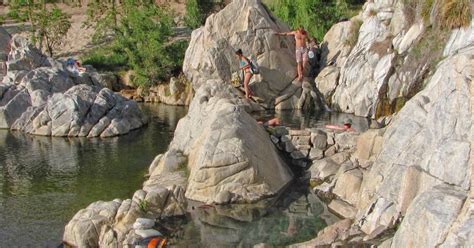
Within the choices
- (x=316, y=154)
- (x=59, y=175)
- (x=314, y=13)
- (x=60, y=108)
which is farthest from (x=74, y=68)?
(x=316, y=154)

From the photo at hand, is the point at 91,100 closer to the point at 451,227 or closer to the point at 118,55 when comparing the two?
the point at 118,55

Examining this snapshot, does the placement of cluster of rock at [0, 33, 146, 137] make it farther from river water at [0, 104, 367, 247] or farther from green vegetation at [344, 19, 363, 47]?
green vegetation at [344, 19, 363, 47]

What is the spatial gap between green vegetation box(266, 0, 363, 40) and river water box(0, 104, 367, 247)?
12.9 meters

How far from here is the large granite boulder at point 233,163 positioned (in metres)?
20.1

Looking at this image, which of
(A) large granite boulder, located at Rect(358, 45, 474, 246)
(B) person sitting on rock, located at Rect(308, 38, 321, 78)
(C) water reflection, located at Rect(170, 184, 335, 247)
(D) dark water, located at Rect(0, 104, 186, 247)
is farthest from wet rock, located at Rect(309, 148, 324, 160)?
(B) person sitting on rock, located at Rect(308, 38, 321, 78)

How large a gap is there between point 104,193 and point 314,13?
88.7ft

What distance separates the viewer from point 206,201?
65.1 ft

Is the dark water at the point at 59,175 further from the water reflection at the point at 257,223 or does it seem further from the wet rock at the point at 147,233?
the water reflection at the point at 257,223

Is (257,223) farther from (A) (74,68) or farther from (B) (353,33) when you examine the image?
(A) (74,68)

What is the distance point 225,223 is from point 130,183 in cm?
670

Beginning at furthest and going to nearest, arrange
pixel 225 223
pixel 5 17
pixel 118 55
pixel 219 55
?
pixel 5 17 → pixel 118 55 → pixel 219 55 → pixel 225 223

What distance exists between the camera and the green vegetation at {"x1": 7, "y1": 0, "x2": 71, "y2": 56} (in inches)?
2344

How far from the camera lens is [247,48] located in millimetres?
36219

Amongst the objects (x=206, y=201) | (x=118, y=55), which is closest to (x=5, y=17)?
(x=118, y=55)
